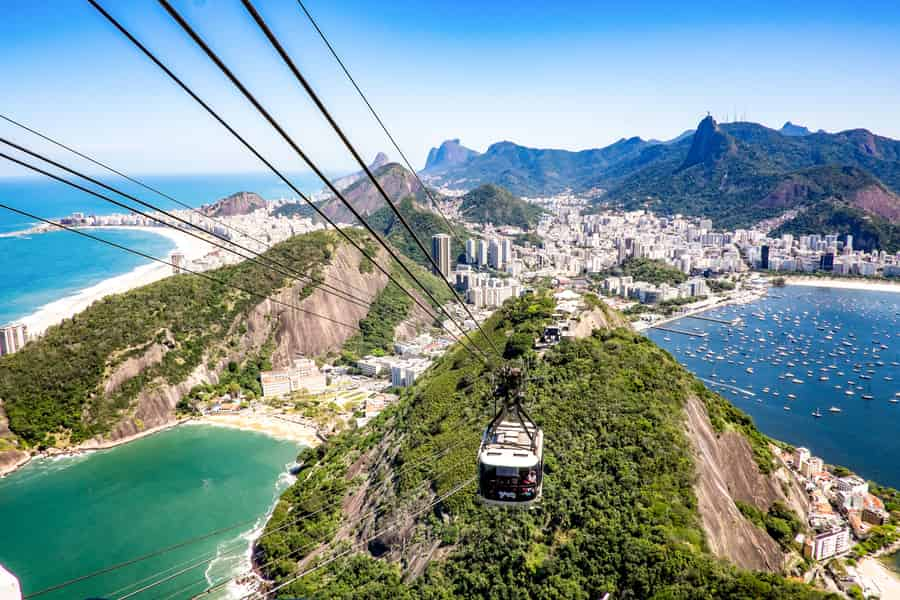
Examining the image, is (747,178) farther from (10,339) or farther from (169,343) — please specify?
(10,339)

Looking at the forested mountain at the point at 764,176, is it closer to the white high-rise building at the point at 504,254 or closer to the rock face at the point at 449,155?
the white high-rise building at the point at 504,254

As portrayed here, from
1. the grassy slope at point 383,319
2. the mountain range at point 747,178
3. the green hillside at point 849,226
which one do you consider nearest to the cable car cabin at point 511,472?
the grassy slope at point 383,319

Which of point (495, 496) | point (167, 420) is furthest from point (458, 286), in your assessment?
point (495, 496)

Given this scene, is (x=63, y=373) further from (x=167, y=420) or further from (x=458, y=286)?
(x=458, y=286)

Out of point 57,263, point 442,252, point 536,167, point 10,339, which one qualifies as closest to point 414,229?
point 442,252

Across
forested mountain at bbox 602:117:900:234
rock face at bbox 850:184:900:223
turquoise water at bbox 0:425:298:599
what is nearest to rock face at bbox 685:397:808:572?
turquoise water at bbox 0:425:298:599

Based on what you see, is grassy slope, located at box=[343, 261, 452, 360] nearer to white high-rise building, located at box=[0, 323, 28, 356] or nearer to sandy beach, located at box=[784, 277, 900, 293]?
white high-rise building, located at box=[0, 323, 28, 356]
